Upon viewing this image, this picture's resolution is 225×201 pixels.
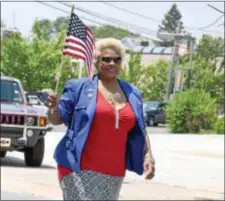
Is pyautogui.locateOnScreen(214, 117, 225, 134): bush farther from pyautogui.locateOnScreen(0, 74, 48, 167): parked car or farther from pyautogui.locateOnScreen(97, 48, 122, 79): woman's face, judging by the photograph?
pyautogui.locateOnScreen(97, 48, 122, 79): woman's face


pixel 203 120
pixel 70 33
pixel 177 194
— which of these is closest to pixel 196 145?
pixel 203 120

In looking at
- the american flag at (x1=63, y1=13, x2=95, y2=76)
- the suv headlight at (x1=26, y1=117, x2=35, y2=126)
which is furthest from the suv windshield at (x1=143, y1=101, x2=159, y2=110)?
the american flag at (x1=63, y1=13, x2=95, y2=76)

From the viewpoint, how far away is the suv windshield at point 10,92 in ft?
52.9

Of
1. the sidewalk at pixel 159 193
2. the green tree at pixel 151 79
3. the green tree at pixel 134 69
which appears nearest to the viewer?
the sidewalk at pixel 159 193

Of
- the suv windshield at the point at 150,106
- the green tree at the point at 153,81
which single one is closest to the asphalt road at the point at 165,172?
the suv windshield at the point at 150,106

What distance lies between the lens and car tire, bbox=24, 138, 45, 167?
1617 cm

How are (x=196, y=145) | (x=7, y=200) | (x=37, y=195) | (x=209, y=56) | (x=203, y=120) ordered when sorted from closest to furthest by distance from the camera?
(x=7, y=200) → (x=37, y=195) → (x=196, y=145) → (x=203, y=120) → (x=209, y=56)

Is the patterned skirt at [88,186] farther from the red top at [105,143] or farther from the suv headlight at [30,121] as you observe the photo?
the suv headlight at [30,121]

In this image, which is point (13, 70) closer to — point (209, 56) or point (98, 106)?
point (209, 56)

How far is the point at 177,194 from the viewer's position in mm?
12422

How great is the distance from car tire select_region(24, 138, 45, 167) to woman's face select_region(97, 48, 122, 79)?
10.8 meters

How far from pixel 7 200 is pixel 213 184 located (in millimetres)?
5271

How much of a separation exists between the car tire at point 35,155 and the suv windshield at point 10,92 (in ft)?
3.20

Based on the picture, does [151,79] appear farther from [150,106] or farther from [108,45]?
[108,45]
